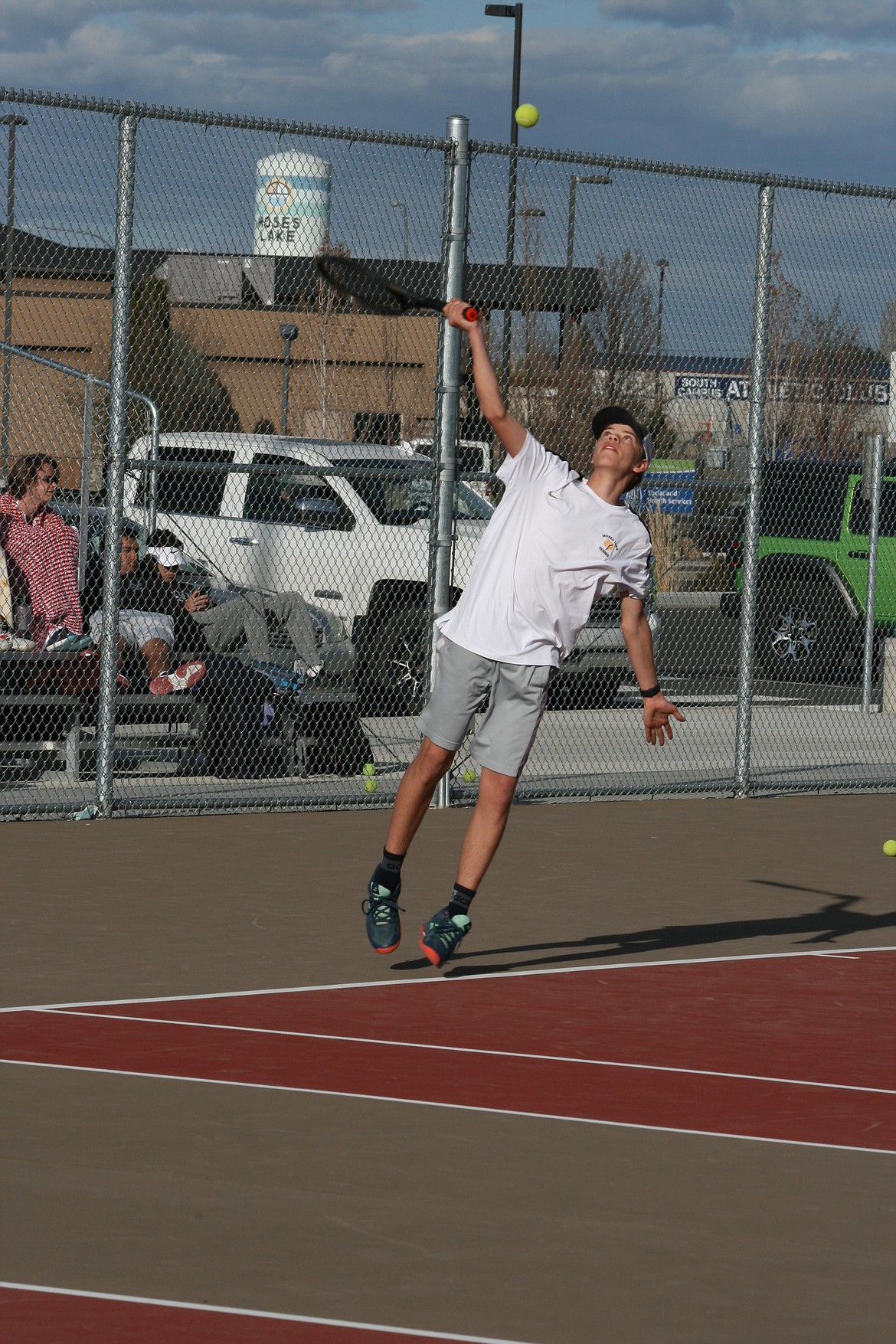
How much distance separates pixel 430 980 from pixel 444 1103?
1671 mm

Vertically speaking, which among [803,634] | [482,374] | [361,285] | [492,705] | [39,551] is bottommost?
[803,634]

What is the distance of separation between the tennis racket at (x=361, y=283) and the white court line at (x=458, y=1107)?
3.65 m

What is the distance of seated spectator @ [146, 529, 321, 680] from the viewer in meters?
12.0

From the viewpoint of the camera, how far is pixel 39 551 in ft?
37.8

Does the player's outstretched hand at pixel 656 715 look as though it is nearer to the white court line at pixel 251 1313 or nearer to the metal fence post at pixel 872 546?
the white court line at pixel 251 1313

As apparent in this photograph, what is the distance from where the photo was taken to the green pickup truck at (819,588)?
2023cm

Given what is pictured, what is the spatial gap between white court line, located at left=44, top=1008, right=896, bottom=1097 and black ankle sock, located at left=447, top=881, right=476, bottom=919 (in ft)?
3.16

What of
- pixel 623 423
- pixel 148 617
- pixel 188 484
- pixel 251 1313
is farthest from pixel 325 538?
pixel 251 1313

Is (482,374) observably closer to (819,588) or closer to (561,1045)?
(561,1045)

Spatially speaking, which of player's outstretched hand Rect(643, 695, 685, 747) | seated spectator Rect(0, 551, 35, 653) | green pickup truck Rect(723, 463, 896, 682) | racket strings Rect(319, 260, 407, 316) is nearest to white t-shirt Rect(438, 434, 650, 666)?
player's outstretched hand Rect(643, 695, 685, 747)

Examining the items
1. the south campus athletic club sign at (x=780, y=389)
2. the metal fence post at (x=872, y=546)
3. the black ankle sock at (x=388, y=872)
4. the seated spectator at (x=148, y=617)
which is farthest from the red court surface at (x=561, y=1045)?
the metal fence post at (x=872, y=546)

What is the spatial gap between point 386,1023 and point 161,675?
5.26 m

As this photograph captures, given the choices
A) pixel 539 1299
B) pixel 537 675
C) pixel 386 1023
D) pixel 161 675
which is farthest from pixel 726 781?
pixel 539 1299

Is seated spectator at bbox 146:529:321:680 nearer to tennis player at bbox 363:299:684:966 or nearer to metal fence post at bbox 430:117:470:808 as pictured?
metal fence post at bbox 430:117:470:808
